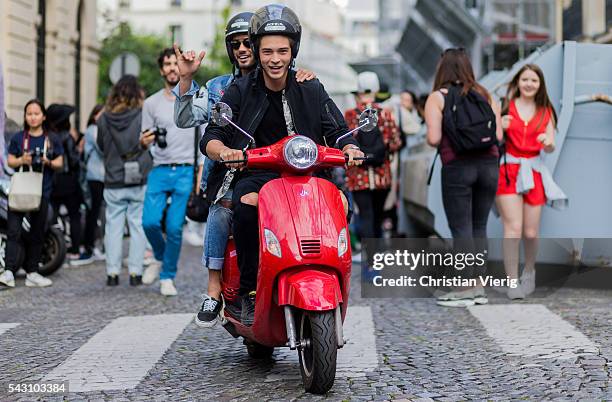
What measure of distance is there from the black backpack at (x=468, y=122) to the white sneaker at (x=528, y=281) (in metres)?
1.09

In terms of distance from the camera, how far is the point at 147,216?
374 inches

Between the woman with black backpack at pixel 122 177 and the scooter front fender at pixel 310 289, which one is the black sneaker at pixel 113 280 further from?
the scooter front fender at pixel 310 289

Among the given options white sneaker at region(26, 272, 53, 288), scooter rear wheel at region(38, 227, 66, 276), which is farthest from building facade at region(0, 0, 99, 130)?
white sneaker at region(26, 272, 53, 288)

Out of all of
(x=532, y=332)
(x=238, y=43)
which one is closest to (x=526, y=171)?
(x=532, y=332)

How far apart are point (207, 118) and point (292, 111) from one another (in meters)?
0.87

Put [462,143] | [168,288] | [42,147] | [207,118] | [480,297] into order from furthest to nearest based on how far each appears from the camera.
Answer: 1. [42,147]
2. [168,288]
3. [480,297]
4. [462,143]
5. [207,118]

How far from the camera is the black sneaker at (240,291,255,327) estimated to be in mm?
5535

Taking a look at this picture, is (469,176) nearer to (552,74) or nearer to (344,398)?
(552,74)

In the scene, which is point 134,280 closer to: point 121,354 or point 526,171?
point 526,171

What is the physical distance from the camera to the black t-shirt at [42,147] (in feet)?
35.0

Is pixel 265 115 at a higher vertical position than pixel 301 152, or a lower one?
higher

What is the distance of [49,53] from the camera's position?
24.4 meters

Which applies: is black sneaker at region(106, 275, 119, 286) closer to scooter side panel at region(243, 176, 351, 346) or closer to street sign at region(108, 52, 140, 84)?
scooter side panel at region(243, 176, 351, 346)

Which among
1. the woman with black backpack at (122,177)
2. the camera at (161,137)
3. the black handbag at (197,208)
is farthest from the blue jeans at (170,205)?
the woman with black backpack at (122,177)
